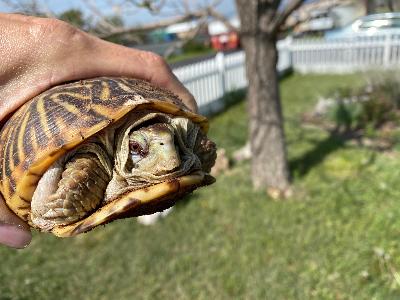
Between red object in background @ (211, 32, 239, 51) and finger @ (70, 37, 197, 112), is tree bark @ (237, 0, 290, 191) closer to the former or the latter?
finger @ (70, 37, 197, 112)

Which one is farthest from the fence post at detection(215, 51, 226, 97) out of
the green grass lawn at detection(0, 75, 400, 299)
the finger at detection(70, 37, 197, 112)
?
the finger at detection(70, 37, 197, 112)

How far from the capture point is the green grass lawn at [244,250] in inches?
139

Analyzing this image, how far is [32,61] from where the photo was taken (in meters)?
1.86

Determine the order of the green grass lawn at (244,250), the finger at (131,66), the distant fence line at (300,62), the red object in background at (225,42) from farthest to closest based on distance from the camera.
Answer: the red object in background at (225,42)
the distant fence line at (300,62)
the green grass lawn at (244,250)
the finger at (131,66)

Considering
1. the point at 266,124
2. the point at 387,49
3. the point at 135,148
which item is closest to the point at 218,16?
the point at 266,124

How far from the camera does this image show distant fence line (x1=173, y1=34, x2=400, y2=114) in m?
9.44

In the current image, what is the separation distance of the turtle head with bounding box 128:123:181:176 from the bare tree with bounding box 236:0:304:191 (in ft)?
11.6

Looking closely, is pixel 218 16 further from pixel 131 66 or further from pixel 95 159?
pixel 95 159

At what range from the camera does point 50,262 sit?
410cm

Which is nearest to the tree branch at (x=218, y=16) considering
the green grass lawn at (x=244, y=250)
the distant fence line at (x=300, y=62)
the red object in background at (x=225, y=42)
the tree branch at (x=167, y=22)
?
the tree branch at (x=167, y=22)

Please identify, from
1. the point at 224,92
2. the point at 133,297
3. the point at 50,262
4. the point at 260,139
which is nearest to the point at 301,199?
the point at 260,139

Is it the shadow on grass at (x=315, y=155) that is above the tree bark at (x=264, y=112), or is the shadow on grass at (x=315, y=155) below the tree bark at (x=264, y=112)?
below

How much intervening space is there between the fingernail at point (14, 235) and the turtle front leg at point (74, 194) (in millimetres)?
366

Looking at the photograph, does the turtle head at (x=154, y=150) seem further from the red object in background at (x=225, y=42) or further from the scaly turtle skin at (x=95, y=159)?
the red object in background at (x=225, y=42)
